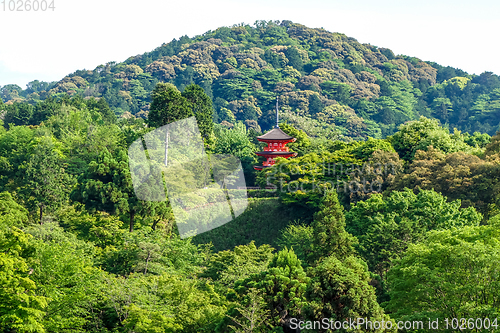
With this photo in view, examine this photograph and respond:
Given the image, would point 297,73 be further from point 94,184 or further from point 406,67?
point 94,184

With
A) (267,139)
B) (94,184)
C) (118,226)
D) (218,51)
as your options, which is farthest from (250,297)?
(218,51)

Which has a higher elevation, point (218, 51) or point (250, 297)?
point (218, 51)

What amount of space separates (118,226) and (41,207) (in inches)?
165

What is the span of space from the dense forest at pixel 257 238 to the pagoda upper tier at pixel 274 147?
1544mm

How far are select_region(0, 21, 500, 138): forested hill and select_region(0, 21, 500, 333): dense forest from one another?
2756 centimetres

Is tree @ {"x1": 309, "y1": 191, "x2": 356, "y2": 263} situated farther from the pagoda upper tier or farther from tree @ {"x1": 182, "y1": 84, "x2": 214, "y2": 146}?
tree @ {"x1": 182, "y1": 84, "x2": 214, "y2": 146}

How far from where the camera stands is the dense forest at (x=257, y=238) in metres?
12.8

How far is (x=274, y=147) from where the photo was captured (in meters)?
33.2

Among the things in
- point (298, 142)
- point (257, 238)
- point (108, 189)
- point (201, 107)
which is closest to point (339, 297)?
point (108, 189)

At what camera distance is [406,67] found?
3688 inches

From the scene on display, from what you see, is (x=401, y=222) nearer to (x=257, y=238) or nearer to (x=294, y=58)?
(x=257, y=238)

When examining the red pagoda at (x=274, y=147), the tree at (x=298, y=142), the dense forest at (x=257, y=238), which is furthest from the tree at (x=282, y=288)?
Result: the tree at (x=298, y=142)

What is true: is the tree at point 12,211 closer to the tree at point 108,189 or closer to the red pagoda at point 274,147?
the tree at point 108,189

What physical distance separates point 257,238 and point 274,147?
28.0ft
